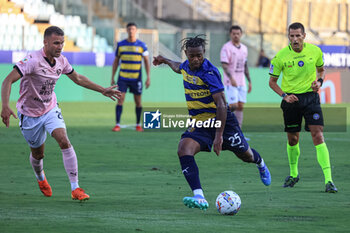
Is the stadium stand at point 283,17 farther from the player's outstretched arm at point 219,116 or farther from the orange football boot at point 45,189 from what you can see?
the player's outstretched arm at point 219,116

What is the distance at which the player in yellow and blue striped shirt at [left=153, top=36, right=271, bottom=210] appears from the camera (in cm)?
793

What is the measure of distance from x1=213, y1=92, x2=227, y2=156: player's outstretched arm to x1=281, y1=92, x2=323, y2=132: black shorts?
217 cm

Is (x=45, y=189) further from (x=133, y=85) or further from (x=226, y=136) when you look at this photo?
(x=133, y=85)

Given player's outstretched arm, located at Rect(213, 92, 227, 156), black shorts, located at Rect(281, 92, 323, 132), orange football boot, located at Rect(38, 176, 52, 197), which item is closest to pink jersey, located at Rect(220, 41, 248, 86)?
black shorts, located at Rect(281, 92, 323, 132)

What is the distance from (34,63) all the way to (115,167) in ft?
11.5

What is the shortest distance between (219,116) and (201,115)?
1.45 ft

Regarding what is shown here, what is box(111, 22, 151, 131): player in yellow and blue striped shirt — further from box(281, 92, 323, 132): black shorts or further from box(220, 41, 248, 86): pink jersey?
box(281, 92, 323, 132): black shorts

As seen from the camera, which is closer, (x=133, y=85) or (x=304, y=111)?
(x=304, y=111)

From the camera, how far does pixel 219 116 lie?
26.0 ft

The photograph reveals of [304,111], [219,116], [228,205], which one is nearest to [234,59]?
[304,111]

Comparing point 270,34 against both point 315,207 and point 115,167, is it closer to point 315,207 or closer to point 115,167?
point 115,167

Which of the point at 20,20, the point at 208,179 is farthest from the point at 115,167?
the point at 20,20

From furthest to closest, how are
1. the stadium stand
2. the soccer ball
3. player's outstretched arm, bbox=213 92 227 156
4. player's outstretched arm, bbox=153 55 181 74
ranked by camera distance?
the stadium stand → player's outstretched arm, bbox=153 55 181 74 → player's outstretched arm, bbox=213 92 227 156 → the soccer ball

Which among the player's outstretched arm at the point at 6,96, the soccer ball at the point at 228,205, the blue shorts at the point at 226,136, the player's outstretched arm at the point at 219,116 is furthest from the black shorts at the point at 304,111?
the player's outstretched arm at the point at 6,96
